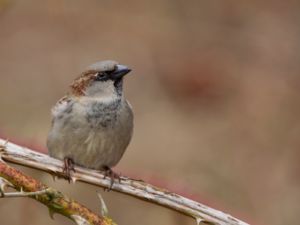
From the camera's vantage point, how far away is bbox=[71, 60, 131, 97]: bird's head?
475cm

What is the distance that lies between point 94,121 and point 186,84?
10.8 ft

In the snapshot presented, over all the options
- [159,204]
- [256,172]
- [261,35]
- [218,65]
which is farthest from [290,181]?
[159,204]

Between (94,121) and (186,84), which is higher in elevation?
(186,84)

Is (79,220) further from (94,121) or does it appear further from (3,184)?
(94,121)

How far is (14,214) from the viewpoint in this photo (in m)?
5.88

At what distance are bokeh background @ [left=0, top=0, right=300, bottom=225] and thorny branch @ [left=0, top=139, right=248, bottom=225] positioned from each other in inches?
126

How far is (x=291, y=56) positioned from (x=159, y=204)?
5952 mm

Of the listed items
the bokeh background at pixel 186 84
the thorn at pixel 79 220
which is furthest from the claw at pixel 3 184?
the bokeh background at pixel 186 84

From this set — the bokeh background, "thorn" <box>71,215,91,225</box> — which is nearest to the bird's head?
the bokeh background

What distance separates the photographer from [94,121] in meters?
4.60

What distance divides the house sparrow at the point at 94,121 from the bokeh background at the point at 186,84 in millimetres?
1599

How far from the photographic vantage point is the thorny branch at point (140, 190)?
9.04 feet

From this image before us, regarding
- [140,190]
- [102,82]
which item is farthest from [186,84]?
[140,190]

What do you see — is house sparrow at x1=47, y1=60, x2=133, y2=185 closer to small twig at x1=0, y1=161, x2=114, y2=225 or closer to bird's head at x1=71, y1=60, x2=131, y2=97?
bird's head at x1=71, y1=60, x2=131, y2=97
